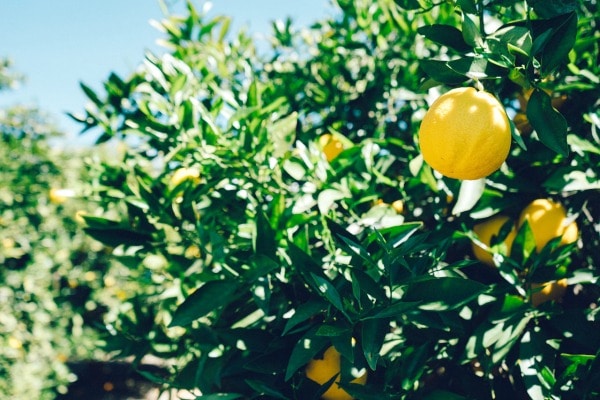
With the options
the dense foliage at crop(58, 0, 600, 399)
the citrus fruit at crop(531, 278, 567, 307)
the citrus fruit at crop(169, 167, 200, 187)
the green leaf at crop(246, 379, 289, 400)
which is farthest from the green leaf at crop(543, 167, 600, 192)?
the citrus fruit at crop(169, 167, 200, 187)

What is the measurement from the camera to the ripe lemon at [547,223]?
118 centimetres

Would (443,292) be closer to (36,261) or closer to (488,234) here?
(488,234)

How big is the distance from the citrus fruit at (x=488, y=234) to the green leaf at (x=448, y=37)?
521mm

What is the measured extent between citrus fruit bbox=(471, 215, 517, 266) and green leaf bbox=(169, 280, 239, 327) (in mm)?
697

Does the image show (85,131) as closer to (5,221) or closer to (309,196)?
(309,196)

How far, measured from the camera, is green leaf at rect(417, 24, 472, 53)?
912mm

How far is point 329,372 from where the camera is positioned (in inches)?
42.6

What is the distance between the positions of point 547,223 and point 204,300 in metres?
0.92

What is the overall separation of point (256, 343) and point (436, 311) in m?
0.43

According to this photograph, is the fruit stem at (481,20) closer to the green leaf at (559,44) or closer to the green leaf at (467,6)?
the green leaf at (467,6)

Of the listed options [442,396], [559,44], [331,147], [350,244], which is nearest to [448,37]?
[559,44]

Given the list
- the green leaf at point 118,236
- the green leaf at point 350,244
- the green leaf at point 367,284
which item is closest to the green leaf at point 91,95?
the green leaf at point 118,236

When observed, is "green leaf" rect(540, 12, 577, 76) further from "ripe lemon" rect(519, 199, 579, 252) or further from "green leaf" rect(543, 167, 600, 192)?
"ripe lemon" rect(519, 199, 579, 252)

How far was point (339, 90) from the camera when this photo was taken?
6.08 ft
